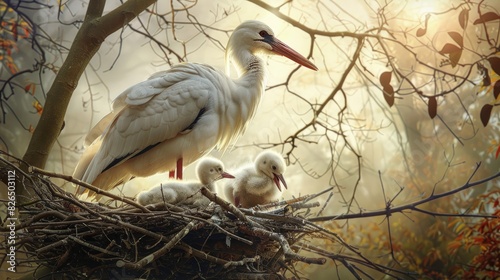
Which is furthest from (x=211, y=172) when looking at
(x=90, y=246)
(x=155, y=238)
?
(x=90, y=246)

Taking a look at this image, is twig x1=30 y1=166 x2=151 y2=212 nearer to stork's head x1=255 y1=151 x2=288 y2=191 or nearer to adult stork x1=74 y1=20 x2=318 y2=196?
adult stork x1=74 y1=20 x2=318 y2=196

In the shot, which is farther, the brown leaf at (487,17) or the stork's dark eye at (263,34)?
the brown leaf at (487,17)

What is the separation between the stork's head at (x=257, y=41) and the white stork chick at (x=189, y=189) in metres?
0.37

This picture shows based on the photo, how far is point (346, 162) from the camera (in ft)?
7.79

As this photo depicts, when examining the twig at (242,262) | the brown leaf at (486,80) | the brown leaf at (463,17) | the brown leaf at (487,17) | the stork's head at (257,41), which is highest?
the brown leaf at (487,17)

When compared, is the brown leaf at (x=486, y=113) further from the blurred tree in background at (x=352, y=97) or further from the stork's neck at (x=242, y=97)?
the stork's neck at (x=242, y=97)

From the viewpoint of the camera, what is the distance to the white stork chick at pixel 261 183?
1755mm

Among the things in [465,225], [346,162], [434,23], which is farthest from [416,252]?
[434,23]

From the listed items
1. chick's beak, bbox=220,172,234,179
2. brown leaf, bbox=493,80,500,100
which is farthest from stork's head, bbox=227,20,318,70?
brown leaf, bbox=493,80,500,100

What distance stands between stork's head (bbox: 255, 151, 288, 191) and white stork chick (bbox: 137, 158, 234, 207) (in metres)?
0.09

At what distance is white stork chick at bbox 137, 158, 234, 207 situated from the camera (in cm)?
162

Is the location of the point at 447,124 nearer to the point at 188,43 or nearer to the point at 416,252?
the point at 416,252

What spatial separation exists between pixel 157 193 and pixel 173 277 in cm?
23

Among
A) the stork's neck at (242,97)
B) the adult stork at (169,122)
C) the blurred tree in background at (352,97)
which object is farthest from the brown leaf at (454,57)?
the stork's neck at (242,97)
